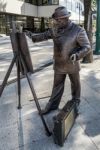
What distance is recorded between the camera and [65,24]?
399 cm

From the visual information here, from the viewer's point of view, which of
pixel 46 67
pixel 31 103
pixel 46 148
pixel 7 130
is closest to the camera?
pixel 46 148

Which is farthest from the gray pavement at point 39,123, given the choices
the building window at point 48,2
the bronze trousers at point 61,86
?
the building window at point 48,2

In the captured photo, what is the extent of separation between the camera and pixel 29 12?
3559 centimetres

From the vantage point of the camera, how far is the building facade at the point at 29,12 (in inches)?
1167

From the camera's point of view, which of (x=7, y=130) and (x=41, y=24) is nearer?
(x=7, y=130)

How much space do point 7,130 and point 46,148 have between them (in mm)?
818

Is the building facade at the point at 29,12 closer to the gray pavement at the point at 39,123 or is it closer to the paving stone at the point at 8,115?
the gray pavement at the point at 39,123

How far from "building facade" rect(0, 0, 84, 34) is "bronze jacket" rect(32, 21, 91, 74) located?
79.9 ft

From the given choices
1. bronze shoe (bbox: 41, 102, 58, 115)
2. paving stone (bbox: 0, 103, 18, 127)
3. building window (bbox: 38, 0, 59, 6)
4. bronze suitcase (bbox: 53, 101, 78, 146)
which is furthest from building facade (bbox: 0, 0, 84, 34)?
bronze suitcase (bbox: 53, 101, 78, 146)

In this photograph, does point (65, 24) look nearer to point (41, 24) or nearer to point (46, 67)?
point (46, 67)

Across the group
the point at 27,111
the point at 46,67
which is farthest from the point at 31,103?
the point at 46,67

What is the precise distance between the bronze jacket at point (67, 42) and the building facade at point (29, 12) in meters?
24.3

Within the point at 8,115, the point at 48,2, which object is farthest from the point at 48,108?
the point at 48,2

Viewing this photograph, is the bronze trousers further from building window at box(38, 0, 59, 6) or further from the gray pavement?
building window at box(38, 0, 59, 6)
